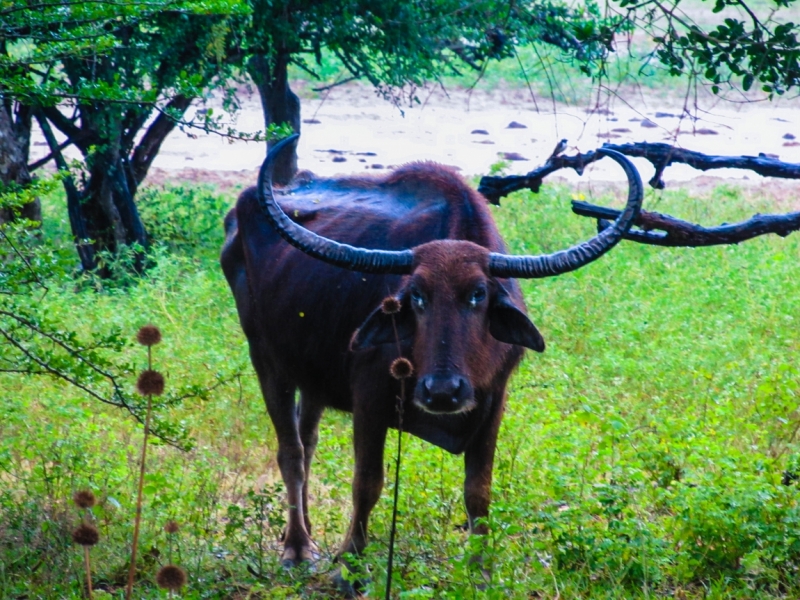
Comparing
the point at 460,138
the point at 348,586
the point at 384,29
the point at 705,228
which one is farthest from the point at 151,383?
the point at 460,138

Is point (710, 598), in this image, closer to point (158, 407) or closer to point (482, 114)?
point (158, 407)

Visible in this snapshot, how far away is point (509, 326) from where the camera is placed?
486cm

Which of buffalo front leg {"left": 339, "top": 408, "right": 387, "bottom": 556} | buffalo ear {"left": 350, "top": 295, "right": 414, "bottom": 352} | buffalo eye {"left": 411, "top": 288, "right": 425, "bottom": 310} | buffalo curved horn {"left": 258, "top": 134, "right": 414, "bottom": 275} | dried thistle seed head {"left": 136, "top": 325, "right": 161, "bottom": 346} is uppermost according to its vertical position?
dried thistle seed head {"left": 136, "top": 325, "right": 161, "bottom": 346}

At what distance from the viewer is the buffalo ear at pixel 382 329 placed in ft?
16.1

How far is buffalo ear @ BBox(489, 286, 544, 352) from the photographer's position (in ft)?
15.8

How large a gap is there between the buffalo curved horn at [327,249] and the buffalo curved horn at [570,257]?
431 millimetres

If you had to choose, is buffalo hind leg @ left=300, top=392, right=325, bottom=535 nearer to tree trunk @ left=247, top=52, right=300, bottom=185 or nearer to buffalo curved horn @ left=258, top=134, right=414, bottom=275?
buffalo curved horn @ left=258, top=134, right=414, bottom=275

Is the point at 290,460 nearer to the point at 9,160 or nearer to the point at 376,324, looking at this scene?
the point at 376,324

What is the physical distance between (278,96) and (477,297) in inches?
283

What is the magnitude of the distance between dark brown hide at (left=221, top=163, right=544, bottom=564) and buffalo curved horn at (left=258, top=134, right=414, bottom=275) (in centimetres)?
9

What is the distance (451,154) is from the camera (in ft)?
59.6

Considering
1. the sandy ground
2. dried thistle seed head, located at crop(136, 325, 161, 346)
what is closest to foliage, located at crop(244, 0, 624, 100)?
the sandy ground

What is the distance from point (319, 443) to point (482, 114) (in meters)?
15.8

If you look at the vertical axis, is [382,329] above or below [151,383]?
below
